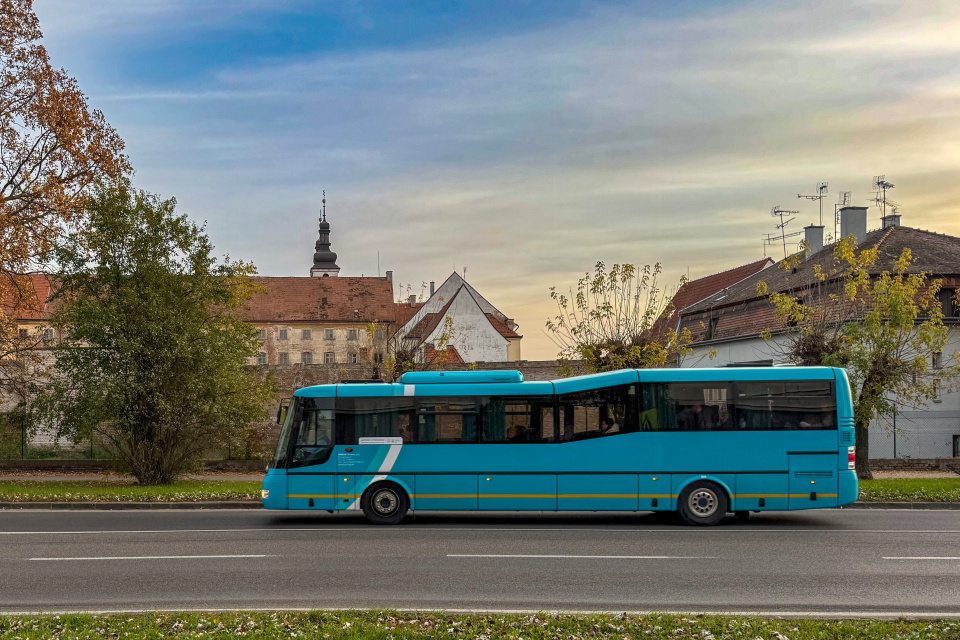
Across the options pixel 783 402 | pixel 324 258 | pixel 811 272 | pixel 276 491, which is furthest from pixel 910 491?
pixel 324 258

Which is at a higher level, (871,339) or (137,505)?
(871,339)

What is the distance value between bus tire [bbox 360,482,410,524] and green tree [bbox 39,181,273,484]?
11.2 meters

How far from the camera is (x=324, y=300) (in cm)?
9238

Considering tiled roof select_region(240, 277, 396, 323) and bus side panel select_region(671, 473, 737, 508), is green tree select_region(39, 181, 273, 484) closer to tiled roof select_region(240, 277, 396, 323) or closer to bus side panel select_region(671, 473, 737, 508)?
bus side panel select_region(671, 473, 737, 508)

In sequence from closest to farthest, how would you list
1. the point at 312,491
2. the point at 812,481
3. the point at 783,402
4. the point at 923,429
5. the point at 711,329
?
1. the point at 812,481
2. the point at 783,402
3. the point at 312,491
4. the point at 923,429
5. the point at 711,329

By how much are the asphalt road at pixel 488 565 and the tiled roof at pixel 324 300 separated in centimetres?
7359

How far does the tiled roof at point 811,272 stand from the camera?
3616cm

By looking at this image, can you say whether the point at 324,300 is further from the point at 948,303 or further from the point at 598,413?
the point at 598,413

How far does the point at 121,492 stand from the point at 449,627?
1677 cm

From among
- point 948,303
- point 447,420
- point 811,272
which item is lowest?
point 447,420

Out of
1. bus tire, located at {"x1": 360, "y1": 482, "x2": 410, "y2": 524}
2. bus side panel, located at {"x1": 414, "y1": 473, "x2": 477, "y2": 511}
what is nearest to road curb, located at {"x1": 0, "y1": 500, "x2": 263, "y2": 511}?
bus tire, located at {"x1": 360, "y1": 482, "x2": 410, "y2": 524}

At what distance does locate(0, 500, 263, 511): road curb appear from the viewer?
797 inches

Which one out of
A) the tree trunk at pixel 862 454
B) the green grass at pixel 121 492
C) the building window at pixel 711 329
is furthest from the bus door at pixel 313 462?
the building window at pixel 711 329

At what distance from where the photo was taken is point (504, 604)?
941 cm
